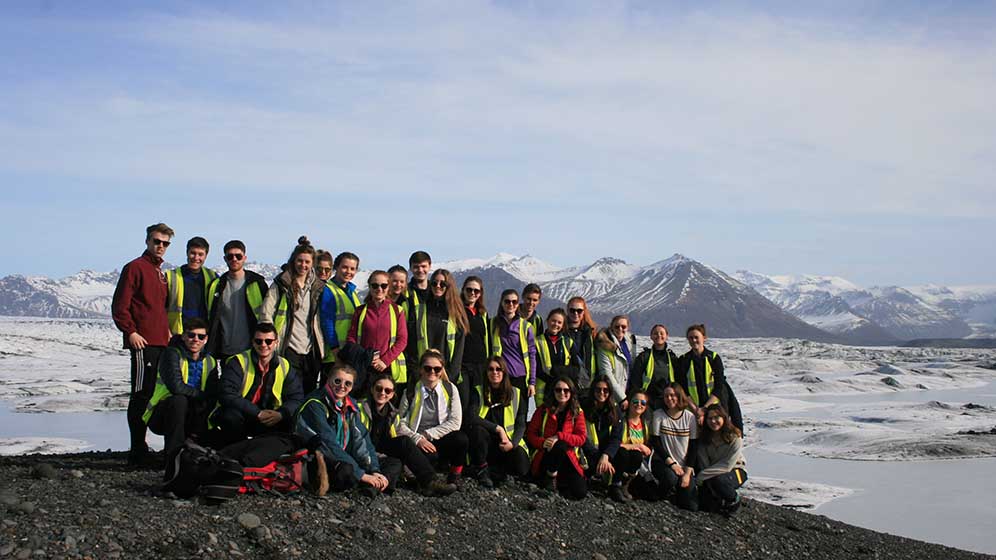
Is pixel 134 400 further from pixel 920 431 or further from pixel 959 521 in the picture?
pixel 920 431

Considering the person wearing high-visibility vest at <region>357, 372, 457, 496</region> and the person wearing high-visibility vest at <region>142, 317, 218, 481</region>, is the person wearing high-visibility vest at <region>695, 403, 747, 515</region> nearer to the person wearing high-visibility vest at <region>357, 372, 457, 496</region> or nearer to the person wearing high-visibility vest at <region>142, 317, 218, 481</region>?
the person wearing high-visibility vest at <region>357, 372, 457, 496</region>

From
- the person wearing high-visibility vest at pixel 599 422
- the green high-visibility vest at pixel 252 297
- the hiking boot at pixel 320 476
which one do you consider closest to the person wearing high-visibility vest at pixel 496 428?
the person wearing high-visibility vest at pixel 599 422

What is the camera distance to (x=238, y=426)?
323 inches

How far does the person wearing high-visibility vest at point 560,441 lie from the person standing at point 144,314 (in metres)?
4.10

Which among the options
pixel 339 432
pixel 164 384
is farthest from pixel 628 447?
pixel 164 384

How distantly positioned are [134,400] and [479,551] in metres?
3.77

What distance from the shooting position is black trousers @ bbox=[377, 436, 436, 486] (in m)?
8.98

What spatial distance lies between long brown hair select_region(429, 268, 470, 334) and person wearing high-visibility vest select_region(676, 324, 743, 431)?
2.87 metres

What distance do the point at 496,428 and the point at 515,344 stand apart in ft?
3.52

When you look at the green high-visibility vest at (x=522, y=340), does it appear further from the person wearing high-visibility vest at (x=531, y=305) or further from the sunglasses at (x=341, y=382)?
the sunglasses at (x=341, y=382)

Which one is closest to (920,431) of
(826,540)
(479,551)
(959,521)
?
(959,521)

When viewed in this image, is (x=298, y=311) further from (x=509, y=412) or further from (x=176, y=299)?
(x=509, y=412)

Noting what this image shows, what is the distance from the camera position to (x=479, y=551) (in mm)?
8195

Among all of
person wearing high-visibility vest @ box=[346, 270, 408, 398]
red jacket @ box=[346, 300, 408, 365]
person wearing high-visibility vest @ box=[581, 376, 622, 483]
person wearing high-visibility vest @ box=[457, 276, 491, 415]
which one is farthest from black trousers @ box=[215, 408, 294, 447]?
person wearing high-visibility vest @ box=[581, 376, 622, 483]
